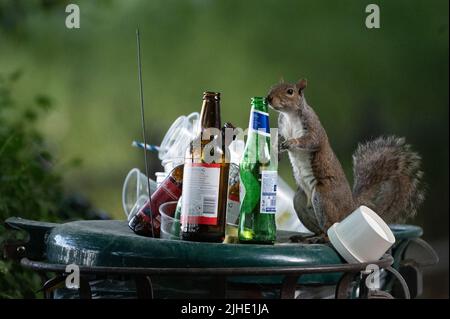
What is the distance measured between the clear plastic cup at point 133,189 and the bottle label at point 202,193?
0.50 m

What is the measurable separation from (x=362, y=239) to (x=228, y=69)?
3.03m

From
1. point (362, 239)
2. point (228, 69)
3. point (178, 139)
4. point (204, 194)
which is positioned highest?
point (228, 69)

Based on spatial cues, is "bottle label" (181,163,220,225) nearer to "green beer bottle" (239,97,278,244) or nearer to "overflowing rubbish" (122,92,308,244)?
"overflowing rubbish" (122,92,308,244)

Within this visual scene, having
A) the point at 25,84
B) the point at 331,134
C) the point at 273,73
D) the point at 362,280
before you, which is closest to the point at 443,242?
the point at 331,134

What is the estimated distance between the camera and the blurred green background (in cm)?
452

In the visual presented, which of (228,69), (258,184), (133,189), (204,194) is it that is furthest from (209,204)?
(228,69)

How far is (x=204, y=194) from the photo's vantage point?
1750 millimetres

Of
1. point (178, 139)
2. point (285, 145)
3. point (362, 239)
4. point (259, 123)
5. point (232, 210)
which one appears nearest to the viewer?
point (362, 239)

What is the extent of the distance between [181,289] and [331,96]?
10.2ft

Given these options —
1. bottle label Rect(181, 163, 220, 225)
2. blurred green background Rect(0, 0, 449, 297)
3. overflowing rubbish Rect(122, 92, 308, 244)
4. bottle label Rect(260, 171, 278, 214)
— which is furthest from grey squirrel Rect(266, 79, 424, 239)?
blurred green background Rect(0, 0, 449, 297)

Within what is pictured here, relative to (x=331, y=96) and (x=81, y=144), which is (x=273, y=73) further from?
(x=81, y=144)

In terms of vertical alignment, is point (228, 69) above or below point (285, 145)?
above

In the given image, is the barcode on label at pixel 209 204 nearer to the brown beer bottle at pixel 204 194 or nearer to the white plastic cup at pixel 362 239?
the brown beer bottle at pixel 204 194

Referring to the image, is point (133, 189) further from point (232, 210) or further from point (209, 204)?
point (209, 204)
